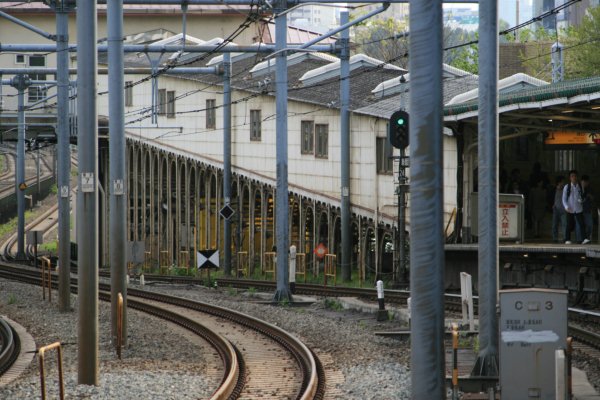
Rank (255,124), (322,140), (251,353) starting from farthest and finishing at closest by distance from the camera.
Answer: (255,124) → (322,140) → (251,353)

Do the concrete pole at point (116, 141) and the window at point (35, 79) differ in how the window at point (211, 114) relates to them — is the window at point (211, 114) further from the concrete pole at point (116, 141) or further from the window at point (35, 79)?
the concrete pole at point (116, 141)

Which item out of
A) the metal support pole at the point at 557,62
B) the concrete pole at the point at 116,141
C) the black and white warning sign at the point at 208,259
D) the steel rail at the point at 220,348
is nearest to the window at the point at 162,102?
the metal support pole at the point at 557,62

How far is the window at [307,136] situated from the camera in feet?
127

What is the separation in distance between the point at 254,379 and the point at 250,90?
24.6 metres

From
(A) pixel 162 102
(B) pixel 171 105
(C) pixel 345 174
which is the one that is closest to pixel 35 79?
(A) pixel 162 102

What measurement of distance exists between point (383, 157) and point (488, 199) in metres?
19.1

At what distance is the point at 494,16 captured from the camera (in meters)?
14.8

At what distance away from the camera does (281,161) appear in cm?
2847

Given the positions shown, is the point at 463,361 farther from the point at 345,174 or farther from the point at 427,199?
the point at 345,174

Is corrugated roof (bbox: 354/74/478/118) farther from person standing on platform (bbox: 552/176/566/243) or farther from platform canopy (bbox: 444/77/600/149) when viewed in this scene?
person standing on platform (bbox: 552/176/566/243)

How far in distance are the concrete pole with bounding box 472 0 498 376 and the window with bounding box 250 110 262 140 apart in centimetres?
2619

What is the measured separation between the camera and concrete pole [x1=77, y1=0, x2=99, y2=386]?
15.9m

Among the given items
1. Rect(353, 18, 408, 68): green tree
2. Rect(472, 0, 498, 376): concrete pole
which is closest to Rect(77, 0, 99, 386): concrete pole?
Rect(472, 0, 498, 376): concrete pole

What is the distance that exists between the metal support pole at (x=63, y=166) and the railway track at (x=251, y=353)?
6.09 ft
